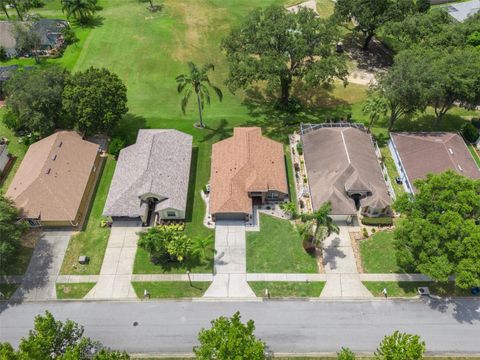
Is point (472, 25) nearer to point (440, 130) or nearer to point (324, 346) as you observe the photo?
point (440, 130)

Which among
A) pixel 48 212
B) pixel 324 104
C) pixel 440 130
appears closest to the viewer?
pixel 48 212

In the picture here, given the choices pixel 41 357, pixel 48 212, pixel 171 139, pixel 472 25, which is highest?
pixel 472 25

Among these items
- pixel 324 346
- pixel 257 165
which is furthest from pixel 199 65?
pixel 324 346

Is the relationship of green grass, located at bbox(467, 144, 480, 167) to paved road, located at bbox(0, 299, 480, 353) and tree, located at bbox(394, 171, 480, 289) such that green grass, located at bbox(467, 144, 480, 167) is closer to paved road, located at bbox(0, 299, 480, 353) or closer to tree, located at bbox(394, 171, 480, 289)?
tree, located at bbox(394, 171, 480, 289)

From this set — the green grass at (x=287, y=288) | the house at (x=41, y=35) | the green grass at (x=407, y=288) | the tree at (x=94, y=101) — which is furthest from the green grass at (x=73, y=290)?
the house at (x=41, y=35)

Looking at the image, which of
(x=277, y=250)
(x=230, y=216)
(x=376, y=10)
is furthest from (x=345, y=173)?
(x=376, y=10)

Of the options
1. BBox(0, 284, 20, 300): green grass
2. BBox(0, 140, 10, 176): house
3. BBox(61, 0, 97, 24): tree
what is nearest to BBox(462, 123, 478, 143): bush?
BBox(0, 284, 20, 300): green grass
